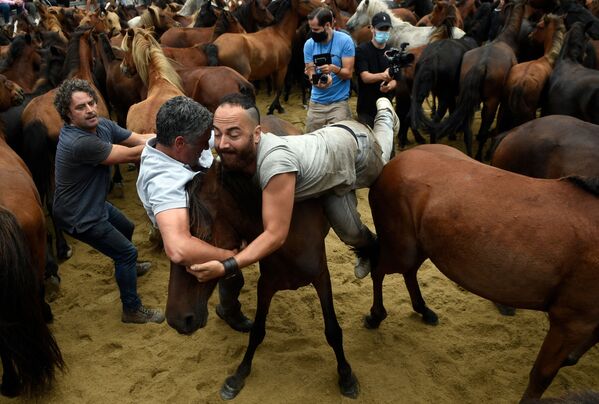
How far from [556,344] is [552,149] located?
1687 millimetres

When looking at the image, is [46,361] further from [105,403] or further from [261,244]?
[261,244]

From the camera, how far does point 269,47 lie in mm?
8367

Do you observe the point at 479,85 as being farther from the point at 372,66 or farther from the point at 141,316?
the point at 141,316

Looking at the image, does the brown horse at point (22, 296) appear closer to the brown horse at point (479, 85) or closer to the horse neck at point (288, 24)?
the brown horse at point (479, 85)

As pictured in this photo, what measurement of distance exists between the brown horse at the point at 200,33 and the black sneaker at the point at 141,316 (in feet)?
21.2

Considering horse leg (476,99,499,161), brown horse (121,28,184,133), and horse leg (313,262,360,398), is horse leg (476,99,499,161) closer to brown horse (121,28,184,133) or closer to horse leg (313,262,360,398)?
brown horse (121,28,184,133)

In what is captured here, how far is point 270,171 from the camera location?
209cm

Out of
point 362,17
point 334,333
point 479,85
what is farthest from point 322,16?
point 362,17

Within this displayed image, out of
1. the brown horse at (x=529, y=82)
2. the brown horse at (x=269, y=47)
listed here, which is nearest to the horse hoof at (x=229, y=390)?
the brown horse at (x=529, y=82)

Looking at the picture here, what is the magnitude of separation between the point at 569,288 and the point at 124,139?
3.07m

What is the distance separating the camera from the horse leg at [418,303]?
11.4 feet

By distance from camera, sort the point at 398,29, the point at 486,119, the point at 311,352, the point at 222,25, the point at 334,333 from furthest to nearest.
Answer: the point at 398,29
the point at 222,25
the point at 486,119
the point at 311,352
the point at 334,333

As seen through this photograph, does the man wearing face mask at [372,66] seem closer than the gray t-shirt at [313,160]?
No

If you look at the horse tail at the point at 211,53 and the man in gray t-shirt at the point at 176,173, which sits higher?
the man in gray t-shirt at the point at 176,173
